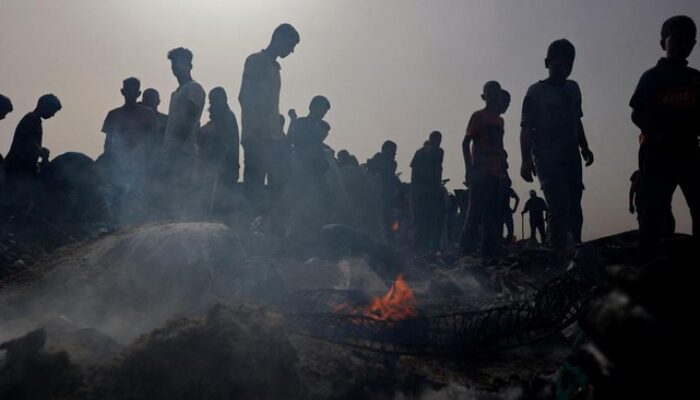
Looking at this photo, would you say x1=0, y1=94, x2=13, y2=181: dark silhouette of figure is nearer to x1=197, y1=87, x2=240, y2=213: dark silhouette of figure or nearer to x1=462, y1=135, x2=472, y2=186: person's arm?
x1=197, y1=87, x2=240, y2=213: dark silhouette of figure

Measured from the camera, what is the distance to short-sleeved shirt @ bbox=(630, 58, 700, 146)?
4078 millimetres

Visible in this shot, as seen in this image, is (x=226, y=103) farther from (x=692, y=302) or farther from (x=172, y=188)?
(x=692, y=302)

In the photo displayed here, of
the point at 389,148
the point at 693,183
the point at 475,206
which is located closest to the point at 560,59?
the point at 693,183

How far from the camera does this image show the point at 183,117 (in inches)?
229

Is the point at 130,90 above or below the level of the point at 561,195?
above

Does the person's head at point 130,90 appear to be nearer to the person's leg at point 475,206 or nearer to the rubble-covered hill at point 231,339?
the rubble-covered hill at point 231,339

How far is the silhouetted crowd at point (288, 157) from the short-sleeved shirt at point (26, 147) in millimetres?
15

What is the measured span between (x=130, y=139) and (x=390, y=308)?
17.7 ft

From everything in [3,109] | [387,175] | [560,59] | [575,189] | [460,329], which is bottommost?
[460,329]

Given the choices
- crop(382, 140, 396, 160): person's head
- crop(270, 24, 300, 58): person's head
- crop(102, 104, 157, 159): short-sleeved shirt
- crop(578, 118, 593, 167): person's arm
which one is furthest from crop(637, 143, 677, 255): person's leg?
crop(382, 140, 396, 160): person's head

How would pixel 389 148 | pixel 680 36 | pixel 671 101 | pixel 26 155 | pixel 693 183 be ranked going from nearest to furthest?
pixel 693 183, pixel 671 101, pixel 680 36, pixel 26 155, pixel 389 148

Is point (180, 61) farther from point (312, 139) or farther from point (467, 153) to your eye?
point (467, 153)

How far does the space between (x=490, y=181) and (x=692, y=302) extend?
5.53 meters

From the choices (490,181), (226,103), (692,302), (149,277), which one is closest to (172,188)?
(226,103)
